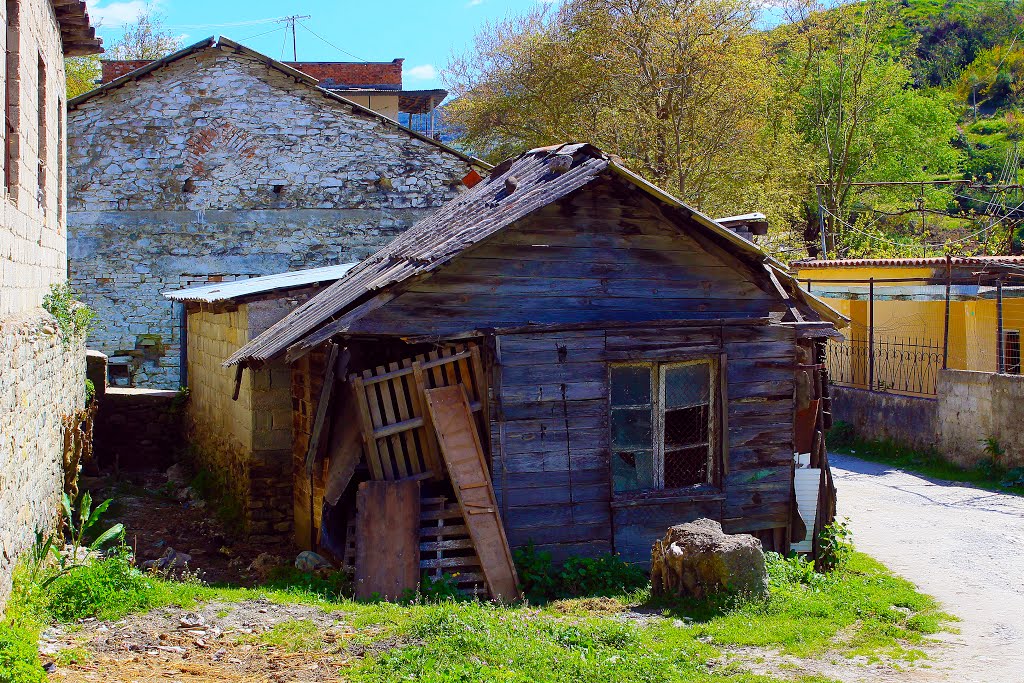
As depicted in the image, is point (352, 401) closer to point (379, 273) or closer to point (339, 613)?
point (379, 273)

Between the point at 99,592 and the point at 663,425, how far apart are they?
5.06 m

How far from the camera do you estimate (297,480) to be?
10.2 metres

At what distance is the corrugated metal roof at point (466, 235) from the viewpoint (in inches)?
322

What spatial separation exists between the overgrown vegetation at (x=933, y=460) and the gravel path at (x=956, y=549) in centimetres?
35

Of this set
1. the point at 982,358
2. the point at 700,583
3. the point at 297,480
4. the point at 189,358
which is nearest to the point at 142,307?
the point at 189,358

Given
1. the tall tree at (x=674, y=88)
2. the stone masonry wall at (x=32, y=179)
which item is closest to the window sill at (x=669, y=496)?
the stone masonry wall at (x=32, y=179)

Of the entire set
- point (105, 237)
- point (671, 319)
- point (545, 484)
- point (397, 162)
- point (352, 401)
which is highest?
point (397, 162)

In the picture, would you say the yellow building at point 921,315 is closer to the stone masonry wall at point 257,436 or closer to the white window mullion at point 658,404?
the white window mullion at point 658,404

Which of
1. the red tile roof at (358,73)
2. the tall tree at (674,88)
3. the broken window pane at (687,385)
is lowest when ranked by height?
the broken window pane at (687,385)

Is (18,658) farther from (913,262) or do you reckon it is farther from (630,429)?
(913,262)

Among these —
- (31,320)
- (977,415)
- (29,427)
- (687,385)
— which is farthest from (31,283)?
(977,415)

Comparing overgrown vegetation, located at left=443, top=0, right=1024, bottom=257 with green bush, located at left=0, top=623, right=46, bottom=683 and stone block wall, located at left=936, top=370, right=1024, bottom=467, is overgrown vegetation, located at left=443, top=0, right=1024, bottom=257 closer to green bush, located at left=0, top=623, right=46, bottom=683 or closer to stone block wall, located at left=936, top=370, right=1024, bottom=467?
stone block wall, located at left=936, top=370, right=1024, bottom=467

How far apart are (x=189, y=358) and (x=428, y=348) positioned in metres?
7.50

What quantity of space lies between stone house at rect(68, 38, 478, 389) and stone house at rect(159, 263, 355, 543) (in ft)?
17.1
